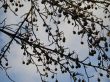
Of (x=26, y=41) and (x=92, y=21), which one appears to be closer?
(x=92, y=21)

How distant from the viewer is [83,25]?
784 cm

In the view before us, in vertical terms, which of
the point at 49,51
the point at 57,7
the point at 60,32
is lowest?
the point at 49,51

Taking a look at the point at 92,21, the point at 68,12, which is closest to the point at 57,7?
the point at 68,12

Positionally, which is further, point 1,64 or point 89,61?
point 1,64

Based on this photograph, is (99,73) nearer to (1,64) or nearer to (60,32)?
(60,32)

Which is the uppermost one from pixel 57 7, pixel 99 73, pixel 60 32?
pixel 57 7

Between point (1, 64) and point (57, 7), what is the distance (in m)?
2.04

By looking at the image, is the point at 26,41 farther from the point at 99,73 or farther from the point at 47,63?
the point at 99,73

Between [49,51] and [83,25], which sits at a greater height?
[83,25]

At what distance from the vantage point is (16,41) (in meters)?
8.63

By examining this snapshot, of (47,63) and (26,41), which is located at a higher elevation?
(26,41)

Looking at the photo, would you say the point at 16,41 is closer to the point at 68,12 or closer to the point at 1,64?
the point at 1,64

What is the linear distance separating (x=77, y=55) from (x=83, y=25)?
73cm

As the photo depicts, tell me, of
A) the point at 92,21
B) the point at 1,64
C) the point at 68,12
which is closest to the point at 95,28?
the point at 92,21
